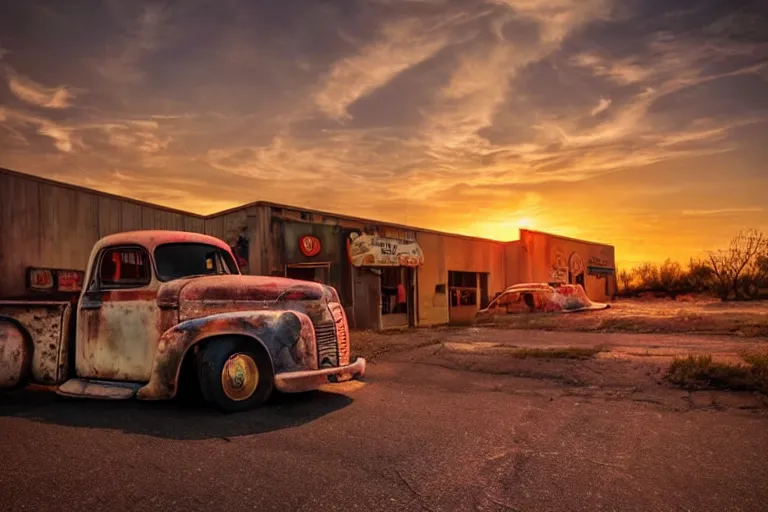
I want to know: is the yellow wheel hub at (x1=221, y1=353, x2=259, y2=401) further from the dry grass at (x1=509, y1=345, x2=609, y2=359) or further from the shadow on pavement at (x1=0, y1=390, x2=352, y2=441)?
the dry grass at (x1=509, y1=345, x2=609, y2=359)

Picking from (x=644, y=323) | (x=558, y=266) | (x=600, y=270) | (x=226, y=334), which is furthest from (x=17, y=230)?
(x=600, y=270)

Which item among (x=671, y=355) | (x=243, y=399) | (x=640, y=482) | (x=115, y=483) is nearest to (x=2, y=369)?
(x=243, y=399)

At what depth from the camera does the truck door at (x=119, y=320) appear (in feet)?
18.3

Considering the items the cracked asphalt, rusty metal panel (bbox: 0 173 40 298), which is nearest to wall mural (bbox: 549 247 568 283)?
the cracked asphalt

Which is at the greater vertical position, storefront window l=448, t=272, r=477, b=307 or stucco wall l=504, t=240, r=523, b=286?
stucco wall l=504, t=240, r=523, b=286

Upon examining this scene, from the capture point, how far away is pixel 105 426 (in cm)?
477

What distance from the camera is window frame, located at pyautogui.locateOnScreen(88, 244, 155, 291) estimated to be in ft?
19.2

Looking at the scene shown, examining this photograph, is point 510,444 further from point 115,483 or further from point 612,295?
point 612,295

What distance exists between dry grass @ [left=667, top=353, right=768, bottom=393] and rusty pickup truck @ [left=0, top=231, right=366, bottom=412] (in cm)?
393

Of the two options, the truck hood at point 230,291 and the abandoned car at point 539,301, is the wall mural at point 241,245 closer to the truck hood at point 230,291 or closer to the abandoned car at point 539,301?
the abandoned car at point 539,301

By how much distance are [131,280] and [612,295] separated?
3588 centimetres

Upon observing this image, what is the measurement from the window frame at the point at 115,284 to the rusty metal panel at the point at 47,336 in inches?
17.2

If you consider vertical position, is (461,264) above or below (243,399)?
above

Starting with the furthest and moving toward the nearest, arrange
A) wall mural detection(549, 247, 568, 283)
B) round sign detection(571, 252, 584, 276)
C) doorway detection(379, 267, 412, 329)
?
round sign detection(571, 252, 584, 276)
wall mural detection(549, 247, 568, 283)
doorway detection(379, 267, 412, 329)
